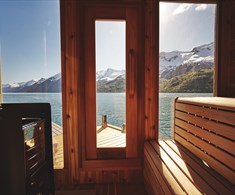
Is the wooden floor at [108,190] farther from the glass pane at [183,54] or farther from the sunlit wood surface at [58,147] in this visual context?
the glass pane at [183,54]

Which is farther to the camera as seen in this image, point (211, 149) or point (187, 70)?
point (187, 70)

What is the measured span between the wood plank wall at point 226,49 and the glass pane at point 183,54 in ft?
0.30

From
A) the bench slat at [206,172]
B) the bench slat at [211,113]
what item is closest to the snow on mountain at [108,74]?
the bench slat at [211,113]

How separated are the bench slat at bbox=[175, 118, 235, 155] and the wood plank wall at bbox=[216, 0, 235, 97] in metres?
0.78

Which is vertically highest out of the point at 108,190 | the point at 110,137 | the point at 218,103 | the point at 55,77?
the point at 55,77

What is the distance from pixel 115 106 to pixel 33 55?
112 centimetres

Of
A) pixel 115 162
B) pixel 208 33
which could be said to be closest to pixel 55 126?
pixel 115 162

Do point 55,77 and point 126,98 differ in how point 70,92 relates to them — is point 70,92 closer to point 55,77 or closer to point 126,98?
point 55,77

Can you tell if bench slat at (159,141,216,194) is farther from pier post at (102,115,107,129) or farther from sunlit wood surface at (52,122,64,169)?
sunlit wood surface at (52,122,64,169)

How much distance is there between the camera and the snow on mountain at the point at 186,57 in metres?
2.18

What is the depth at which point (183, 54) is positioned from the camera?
2.17 meters

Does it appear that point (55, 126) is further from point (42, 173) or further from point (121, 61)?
point (121, 61)

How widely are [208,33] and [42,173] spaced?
7.75ft

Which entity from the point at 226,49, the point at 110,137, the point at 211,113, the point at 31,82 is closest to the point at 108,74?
the point at 110,137
